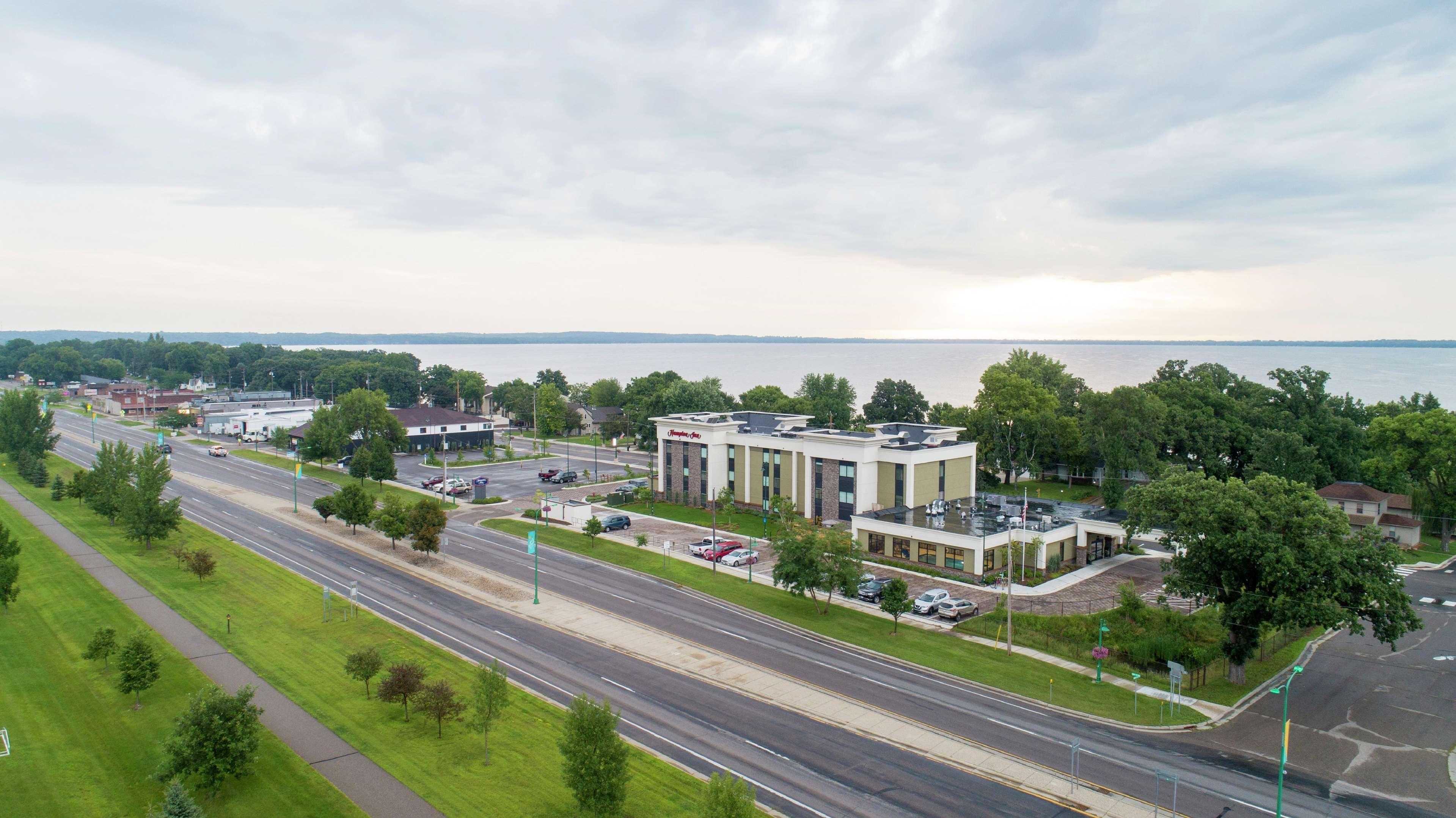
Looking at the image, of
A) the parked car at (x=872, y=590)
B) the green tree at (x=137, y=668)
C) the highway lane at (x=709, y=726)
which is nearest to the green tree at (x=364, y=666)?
the highway lane at (x=709, y=726)

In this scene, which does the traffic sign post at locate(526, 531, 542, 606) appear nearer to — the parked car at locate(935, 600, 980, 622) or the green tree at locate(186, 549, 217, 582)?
the green tree at locate(186, 549, 217, 582)

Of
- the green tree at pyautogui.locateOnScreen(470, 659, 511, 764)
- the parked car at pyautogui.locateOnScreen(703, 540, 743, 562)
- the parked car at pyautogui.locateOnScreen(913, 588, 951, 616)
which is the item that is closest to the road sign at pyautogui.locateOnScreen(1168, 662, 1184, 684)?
the parked car at pyautogui.locateOnScreen(913, 588, 951, 616)

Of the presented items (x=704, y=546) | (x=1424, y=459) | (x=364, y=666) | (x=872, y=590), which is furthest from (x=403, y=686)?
(x=1424, y=459)

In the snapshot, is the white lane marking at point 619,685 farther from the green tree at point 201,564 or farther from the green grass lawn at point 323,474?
the green grass lawn at point 323,474

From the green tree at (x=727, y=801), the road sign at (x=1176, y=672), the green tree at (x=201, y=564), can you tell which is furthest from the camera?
the green tree at (x=201, y=564)

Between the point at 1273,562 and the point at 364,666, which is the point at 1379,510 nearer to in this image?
the point at 1273,562

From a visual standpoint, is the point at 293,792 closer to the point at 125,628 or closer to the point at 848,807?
the point at 848,807

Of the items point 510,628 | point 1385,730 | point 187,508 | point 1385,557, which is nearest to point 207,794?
point 510,628
